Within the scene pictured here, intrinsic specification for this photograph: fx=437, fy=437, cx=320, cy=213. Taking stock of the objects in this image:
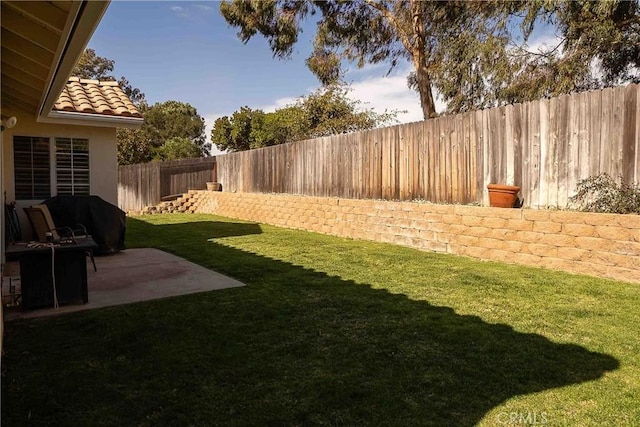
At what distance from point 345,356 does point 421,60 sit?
11.8m

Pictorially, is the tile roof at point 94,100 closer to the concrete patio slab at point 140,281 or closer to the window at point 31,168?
the window at point 31,168

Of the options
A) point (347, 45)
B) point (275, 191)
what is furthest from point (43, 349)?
point (347, 45)

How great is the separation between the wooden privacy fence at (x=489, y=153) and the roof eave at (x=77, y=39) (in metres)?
6.04

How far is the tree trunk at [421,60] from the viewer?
12844 millimetres

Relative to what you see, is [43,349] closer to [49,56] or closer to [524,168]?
[49,56]

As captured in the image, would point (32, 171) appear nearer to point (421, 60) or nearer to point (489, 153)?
point (489, 153)

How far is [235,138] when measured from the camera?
3142cm

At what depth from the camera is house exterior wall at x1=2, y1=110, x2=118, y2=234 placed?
24.2 feet

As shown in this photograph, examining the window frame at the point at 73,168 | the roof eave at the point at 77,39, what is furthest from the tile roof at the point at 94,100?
the roof eave at the point at 77,39

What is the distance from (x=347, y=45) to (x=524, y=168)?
9226 mm

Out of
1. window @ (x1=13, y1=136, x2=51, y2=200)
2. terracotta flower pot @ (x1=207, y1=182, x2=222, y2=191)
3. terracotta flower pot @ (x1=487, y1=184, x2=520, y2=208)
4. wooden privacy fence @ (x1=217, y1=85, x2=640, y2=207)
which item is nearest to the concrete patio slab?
window @ (x1=13, y1=136, x2=51, y2=200)

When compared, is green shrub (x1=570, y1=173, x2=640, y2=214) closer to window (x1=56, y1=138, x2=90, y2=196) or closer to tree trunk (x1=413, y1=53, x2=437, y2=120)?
tree trunk (x1=413, y1=53, x2=437, y2=120)

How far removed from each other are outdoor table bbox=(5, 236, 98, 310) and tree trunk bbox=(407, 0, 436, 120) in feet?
36.0

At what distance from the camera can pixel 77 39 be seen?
3400mm
